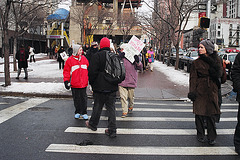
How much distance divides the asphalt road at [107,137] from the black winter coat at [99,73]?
1.01 meters

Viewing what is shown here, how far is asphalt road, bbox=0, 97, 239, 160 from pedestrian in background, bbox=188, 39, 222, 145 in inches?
23.2

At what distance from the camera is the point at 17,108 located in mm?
8273

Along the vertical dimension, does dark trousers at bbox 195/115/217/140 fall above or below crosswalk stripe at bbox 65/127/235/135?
above

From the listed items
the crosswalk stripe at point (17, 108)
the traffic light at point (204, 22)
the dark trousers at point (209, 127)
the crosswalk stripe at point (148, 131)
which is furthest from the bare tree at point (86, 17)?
the dark trousers at point (209, 127)

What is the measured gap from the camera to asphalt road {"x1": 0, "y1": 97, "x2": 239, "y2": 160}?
4.63m

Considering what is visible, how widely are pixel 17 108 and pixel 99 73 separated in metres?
3.93

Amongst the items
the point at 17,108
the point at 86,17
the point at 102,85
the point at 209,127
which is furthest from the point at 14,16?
the point at 209,127

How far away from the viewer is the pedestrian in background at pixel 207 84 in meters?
5.16

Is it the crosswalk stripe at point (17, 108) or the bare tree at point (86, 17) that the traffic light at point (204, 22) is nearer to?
the crosswalk stripe at point (17, 108)

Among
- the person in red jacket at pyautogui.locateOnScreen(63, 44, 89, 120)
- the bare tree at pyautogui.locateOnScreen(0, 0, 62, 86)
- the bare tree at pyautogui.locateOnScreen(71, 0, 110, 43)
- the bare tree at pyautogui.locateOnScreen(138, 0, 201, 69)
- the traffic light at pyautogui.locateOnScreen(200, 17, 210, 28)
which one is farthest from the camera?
the bare tree at pyautogui.locateOnScreen(71, 0, 110, 43)

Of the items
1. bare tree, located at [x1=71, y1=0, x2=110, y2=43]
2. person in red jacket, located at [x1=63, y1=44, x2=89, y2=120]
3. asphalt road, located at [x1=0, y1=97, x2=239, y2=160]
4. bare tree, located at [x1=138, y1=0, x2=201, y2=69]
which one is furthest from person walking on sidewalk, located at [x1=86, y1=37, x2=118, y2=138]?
bare tree, located at [x1=71, y1=0, x2=110, y2=43]

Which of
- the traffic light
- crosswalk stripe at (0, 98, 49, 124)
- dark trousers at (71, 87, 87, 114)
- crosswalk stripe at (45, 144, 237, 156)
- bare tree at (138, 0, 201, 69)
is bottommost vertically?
crosswalk stripe at (45, 144, 237, 156)

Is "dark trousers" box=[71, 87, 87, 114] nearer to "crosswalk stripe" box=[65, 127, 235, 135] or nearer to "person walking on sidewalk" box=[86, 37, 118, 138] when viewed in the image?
"crosswalk stripe" box=[65, 127, 235, 135]

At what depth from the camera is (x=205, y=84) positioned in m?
5.22
